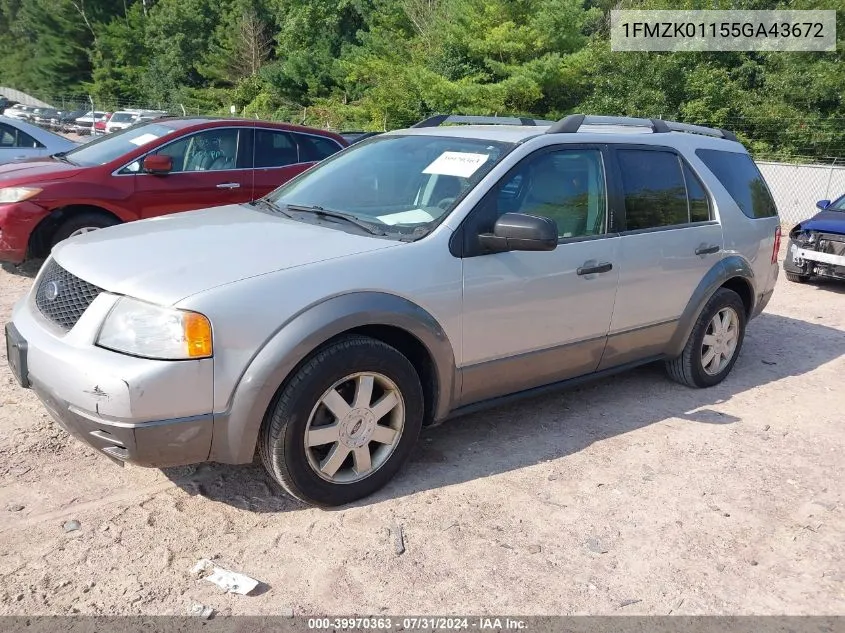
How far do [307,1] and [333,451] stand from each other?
51.5 meters

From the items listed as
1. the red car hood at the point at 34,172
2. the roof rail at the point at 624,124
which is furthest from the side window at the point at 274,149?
the roof rail at the point at 624,124

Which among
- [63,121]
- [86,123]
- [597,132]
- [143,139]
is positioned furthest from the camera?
[63,121]

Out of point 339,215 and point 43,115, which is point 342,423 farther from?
point 43,115

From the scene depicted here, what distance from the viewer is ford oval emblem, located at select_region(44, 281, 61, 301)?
3291 millimetres

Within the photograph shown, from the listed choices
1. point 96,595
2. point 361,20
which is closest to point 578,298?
point 96,595

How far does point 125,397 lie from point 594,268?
8.29ft

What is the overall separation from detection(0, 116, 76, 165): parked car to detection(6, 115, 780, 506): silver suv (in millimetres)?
6564

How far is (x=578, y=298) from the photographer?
13.5ft

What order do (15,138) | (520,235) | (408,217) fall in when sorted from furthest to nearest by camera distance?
(15,138), (408,217), (520,235)

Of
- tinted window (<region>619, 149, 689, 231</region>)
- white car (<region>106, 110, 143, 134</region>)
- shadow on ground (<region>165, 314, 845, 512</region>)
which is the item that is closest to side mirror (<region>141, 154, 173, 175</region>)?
shadow on ground (<region>165, 314, 845, 512</region>)

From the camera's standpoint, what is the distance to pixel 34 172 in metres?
7.06

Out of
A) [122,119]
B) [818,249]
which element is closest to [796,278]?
[818,249]

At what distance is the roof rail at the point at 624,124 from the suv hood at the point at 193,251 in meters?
1.46

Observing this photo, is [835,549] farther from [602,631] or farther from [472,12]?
[472,12]
